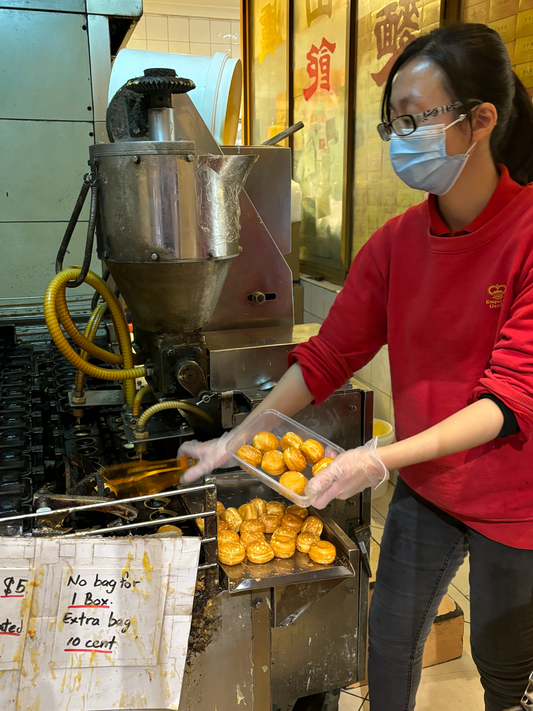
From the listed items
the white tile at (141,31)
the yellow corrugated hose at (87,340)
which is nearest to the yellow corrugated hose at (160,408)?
the yellow corrugated hose at (87,340)

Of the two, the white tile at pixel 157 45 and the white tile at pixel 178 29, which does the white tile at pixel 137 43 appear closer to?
the white tile at pixel 157 45

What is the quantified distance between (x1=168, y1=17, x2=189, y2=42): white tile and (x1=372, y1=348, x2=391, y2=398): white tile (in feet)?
14.9

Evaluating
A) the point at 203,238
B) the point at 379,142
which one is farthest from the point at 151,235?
the point at 379,142

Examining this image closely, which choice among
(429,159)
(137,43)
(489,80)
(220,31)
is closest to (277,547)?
(429,159)

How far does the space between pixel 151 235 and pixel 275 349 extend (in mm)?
512

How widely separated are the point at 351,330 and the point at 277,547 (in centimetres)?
62

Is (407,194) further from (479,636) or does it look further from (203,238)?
(479,636)

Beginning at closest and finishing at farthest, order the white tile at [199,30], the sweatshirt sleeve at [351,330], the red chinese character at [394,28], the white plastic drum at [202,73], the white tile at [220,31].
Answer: the sweatshirt sleeve at [351,330] < the white plastic drum at [202,73] < the red chinese character at [394,28] < the white tile at [199,30] < the white tile at [220,31]

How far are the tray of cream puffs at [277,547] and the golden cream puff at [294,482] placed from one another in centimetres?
10

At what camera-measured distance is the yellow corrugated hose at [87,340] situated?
5.11 feet

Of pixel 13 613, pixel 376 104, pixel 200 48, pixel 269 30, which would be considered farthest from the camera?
pixel 200 48

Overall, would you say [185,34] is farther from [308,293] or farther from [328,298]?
[328,298]

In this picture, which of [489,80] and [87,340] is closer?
[489,80]

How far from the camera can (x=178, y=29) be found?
6168mm
